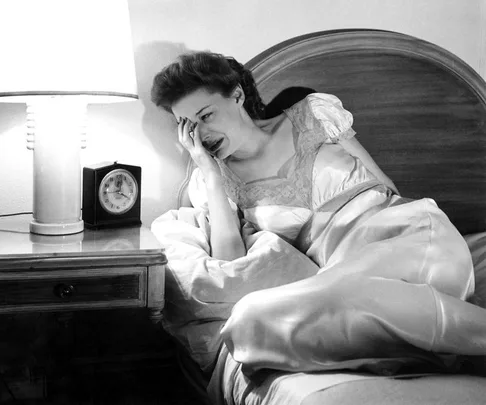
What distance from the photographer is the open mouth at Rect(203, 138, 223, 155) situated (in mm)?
1906

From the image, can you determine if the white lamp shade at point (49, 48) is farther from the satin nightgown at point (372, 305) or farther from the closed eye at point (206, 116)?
the satin nightgown at point (372, 305)

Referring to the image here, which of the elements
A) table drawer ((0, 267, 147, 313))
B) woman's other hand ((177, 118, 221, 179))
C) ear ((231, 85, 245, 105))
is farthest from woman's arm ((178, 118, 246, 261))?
table drawer ((0, 267, 147, 313))

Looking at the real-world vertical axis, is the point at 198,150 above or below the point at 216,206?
above

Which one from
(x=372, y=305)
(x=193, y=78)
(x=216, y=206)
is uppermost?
(x=193, y=78)

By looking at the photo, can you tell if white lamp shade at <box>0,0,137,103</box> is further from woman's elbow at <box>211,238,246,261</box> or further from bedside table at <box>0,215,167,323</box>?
woman's elbow at <box>211,238,246,261</box>

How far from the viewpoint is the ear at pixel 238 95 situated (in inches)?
75.7

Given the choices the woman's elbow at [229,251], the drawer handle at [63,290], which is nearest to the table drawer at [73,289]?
the drawer handle at [63,290]

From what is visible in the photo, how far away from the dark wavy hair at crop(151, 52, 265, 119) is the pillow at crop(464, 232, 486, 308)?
0.84 meters

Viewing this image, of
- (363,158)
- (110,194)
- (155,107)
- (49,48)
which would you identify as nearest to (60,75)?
(49,48)

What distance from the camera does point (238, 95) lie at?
193 centimetres

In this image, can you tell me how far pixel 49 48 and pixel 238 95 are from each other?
1.87 feet

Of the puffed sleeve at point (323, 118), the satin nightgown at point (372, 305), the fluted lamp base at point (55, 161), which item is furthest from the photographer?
the puffed sleeve at point (323, 118)

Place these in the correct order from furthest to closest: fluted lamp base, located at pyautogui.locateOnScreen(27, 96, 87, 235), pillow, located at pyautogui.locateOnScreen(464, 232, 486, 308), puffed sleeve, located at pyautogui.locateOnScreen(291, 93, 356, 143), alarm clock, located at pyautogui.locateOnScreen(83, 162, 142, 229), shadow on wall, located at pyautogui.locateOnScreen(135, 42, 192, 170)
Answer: shadow on wall, located at pyautogui.locateOnScreen(135, 42, 192, 170) < puffed sleeve, located at pyautogui.locateOnScreen(291, 93, 356, 143) < alarm clock, located at pyautogui.locateOnScreen(83, 162, 142, 229) < fluted lamp base, located at pyautogui.locateOnScreen(27, 96, 87, 235) < pillow, located at pyautogui.locateOnScreen(464, 232, 486, 308)

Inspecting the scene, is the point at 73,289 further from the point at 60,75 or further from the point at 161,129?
the point at 161,129
